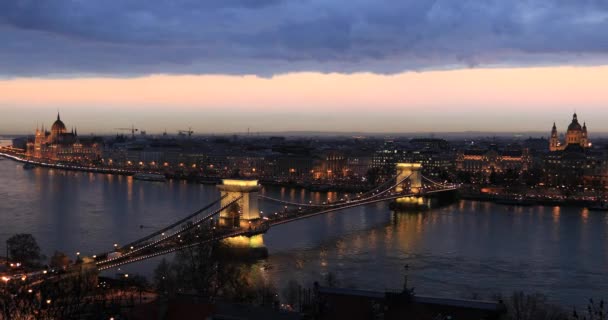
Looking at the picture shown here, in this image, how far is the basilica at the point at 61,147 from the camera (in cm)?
3394

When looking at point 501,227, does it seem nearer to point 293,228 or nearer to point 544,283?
point 293,228

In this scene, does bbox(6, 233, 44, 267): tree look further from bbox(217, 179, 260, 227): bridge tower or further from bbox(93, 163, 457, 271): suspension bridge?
bbox(217, 179, 260, 227): bridge tower

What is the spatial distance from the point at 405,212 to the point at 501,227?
278 cm

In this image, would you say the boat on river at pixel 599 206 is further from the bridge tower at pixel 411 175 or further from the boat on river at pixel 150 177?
the boat on river at pixel 150 177

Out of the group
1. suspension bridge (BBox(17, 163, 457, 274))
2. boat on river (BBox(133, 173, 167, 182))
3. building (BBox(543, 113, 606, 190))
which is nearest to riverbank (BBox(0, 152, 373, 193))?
boat on river (BBox(133, 173, 167, 182))

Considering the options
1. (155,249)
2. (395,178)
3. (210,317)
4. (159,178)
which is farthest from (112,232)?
(159,178)

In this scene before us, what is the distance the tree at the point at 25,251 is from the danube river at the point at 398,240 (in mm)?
903

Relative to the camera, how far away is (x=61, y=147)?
3534 cm

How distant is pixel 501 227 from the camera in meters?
11.1

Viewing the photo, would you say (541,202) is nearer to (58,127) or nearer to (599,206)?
(599,206)

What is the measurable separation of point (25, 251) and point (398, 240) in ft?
16.1

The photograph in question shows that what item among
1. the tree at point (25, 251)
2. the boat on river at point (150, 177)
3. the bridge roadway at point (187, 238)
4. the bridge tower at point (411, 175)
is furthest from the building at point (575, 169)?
the tree at point (25, 251)

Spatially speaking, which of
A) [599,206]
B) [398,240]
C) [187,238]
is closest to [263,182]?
[599,206]

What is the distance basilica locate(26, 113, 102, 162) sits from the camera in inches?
1336
